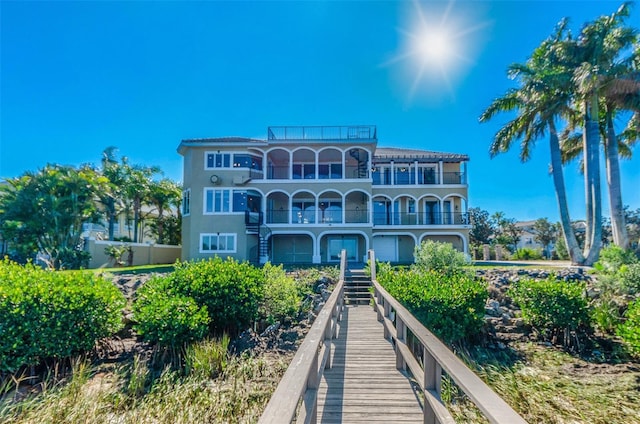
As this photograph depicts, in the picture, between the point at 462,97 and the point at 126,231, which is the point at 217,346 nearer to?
the point at 462,97

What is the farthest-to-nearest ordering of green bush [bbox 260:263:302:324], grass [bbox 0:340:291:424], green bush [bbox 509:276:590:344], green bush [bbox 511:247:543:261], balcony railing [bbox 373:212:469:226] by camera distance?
green bush [bbox 511:247:543:261]
balcony railing [bbox 373:212:469:226]
green bush [bbox 260:263:302:324]
green bush [bbox 509:276:590:344]
grass [bbox 0:340:291:424]

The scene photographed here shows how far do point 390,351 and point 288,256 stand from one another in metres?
17.0

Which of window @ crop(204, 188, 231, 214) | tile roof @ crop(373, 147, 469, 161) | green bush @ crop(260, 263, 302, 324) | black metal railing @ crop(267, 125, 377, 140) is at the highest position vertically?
black metal railing @ crop(267, 125, 377, 140)

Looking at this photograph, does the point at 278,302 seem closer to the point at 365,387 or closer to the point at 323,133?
the point at 365,387

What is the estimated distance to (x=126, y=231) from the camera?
30359mm

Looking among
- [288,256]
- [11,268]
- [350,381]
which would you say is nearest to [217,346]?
[350,381]

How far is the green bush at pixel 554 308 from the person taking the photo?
25.2 ft

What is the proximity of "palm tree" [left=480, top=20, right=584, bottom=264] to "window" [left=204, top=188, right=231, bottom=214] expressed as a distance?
16809 mm

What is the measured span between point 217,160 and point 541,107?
19831 millimetres

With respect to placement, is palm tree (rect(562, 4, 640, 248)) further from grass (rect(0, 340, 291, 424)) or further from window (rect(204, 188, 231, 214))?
window (rect(204, 188, 231, 214))

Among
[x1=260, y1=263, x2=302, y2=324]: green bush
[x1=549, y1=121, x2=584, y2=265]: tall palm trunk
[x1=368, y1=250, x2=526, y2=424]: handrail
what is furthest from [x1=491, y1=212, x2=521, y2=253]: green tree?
[x1=368, y1=250, x2=526, y2=424]: handrail

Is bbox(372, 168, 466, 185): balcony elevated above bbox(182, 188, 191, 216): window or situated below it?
above

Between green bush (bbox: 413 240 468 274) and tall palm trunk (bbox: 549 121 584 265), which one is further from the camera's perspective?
tall palm trunk (bbox: 549 121 584 265)

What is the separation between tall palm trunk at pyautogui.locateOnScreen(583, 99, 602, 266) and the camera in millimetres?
15758
